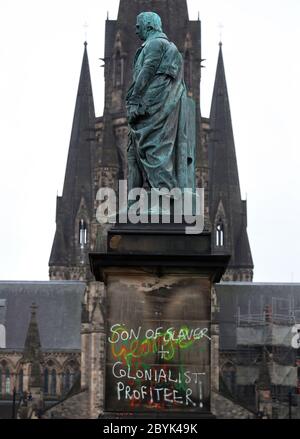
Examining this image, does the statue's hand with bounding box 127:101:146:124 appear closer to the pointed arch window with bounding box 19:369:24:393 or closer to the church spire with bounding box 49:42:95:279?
the pointed arch window with bounding box 19:369:24:393

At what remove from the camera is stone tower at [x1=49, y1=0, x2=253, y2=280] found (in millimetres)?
103438

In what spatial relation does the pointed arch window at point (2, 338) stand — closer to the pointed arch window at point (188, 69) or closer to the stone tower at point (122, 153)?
the stone tower at point (122, 153)

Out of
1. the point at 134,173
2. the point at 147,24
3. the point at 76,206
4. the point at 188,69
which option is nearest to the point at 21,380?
the point at 76,206


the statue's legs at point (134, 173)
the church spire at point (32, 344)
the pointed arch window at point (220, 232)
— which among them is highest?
the pointed arch window at point (220, 232)

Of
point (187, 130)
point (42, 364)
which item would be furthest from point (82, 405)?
point (187, 130)

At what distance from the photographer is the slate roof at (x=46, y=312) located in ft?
341

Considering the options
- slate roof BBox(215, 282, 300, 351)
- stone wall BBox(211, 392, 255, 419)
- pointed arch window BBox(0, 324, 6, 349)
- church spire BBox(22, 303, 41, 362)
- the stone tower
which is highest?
the stone tower

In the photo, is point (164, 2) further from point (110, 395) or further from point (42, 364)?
point (110, 395)

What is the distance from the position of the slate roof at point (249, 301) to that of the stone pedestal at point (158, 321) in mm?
83146

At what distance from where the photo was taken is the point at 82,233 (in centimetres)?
11381

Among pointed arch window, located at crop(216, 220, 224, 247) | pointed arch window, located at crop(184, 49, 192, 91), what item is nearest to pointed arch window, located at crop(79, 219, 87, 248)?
pointed arch window, located at crop(216, 220, 224, 247)

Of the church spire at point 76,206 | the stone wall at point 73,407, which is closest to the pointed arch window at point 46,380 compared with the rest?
the stone wall at point 73,407

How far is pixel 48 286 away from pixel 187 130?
290 feet

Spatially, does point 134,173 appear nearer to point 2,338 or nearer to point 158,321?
point 158,321
